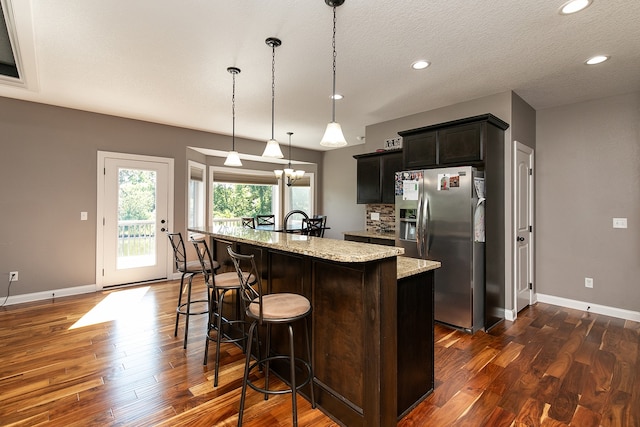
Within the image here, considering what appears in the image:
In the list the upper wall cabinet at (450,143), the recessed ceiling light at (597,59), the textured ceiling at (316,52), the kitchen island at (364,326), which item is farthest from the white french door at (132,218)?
the recessed ceiling light at (597,59)

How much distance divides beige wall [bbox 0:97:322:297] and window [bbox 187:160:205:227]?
1.09 m

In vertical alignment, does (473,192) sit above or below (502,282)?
above

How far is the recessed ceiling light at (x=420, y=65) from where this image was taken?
293 centimetres

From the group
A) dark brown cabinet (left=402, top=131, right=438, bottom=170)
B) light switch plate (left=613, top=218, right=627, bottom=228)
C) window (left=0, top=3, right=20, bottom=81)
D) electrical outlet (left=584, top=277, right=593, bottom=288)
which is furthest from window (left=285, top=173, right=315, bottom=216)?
light switch plate (left=613, top=218, right=627, bottom=228)

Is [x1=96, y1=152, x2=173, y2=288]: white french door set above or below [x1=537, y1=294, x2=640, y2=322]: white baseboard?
above

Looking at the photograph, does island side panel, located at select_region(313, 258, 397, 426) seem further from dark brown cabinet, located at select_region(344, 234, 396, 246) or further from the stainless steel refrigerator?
dark brown cabinet, located at select_region(344, 234, 396, 246)

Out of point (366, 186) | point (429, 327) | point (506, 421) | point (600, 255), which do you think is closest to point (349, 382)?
point (429, 327)

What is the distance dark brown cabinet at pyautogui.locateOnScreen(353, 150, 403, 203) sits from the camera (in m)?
4.57

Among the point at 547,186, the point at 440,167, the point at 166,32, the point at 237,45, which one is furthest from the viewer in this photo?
the point at 547,186

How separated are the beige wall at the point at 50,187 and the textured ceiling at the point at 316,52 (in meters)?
0.31

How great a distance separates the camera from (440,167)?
355 centimetres

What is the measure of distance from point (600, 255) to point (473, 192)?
2105mm

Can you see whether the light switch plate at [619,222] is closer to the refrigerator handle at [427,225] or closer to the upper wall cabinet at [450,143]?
the upper wall cabinet at [450,143]

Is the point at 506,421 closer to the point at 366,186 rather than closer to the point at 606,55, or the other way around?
the point at 606,55
